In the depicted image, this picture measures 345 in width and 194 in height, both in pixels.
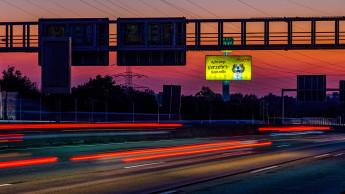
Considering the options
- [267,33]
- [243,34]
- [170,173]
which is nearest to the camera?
[170,173]

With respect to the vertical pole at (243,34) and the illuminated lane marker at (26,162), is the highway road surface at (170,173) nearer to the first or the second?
the illuminated lane marker at (26,162)

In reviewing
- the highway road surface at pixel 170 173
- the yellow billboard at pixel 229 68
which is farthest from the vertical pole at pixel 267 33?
the yellow billboard at pixel 229 68

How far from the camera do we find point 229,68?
8750 cm

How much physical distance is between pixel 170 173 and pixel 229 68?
7102 cm

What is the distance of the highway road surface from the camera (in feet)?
45.5

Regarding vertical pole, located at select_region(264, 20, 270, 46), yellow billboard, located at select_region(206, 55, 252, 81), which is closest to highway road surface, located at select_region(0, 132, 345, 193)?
vertical pole, located at select_region(264, 20, 270, 46)

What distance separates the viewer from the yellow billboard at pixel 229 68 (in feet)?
284

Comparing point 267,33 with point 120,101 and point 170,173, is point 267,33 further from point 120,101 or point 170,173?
point 120,101

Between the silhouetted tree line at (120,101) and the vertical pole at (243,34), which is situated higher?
the vertical pole at (243,34)

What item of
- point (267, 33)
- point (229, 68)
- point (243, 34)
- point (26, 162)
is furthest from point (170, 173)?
point (229, 68)

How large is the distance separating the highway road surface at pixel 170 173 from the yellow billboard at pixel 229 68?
202 ft

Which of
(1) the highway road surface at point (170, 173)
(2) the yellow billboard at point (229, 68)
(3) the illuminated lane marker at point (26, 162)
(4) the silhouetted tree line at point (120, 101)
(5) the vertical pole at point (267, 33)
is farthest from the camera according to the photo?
(2) the yellow billboard at point (229, 68)

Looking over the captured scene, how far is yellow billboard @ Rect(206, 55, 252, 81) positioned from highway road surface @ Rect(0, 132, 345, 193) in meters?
61.5

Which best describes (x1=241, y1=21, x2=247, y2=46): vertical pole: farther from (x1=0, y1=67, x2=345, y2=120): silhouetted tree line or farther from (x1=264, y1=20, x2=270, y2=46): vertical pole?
(x1=0, y1=67, x2=345, y2=120): silhouetted tree line
